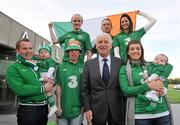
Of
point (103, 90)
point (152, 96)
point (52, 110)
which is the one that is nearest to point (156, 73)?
point (152, 96)

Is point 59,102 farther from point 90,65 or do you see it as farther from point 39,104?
point 90,65

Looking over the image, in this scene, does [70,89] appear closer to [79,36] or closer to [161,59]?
[161,59]

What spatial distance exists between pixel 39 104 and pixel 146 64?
1570 mm

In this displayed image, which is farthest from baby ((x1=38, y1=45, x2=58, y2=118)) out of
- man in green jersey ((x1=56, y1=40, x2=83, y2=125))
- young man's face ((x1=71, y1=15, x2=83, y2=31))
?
young man's face ((x1=71, y1=15, x2=83, y2=31))

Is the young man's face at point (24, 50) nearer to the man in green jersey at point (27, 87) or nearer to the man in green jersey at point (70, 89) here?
the man in green jersey at point (27, 87)

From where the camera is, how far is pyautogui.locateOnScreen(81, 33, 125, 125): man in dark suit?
13.9 ft

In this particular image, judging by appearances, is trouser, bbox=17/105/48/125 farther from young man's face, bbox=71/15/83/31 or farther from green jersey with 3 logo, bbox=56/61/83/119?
young man's face, bbox=71/15/83/31

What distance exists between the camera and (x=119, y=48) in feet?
19.2

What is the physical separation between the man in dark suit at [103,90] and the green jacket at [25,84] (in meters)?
0.61

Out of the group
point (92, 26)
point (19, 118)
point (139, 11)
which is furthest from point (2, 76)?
point (19, 118)

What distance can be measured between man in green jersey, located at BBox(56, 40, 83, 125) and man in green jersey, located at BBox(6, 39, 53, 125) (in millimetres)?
260

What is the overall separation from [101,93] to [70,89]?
575mm

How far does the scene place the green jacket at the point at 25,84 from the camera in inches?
167

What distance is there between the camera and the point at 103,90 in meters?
4.25
